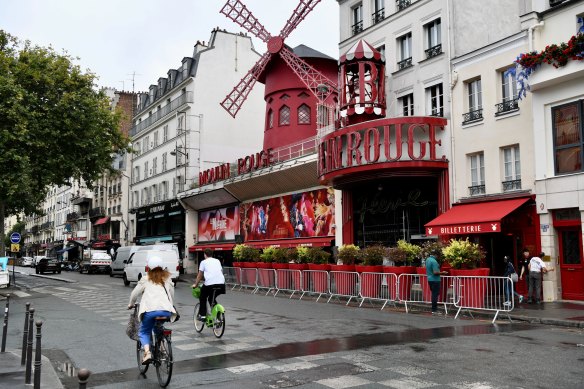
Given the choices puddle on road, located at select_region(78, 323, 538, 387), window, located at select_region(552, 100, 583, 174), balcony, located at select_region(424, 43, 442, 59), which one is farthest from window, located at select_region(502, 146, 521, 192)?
puddle on road, located at select_region(78, 323, 538, 387)

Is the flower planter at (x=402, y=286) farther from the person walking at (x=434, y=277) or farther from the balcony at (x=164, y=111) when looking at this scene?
the balcony at (x=164, y=111)

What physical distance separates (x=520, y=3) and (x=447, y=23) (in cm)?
294

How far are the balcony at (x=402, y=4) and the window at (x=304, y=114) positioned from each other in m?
10.4

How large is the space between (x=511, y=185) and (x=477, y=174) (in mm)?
1601

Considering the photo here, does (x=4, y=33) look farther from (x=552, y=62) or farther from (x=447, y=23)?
(x=552, y=62)

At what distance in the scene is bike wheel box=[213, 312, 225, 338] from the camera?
10.2 meters

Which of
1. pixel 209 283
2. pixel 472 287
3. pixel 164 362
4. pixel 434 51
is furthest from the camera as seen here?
pixel 434 51

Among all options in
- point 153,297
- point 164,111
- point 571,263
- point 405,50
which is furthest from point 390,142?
point 164,111

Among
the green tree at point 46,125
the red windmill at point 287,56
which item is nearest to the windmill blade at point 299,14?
the red windmill at point 287,56

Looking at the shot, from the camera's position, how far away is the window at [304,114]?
108 ft

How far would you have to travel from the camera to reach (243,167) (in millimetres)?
34250

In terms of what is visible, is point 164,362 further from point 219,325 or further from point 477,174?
point 477,174

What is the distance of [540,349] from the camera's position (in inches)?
344

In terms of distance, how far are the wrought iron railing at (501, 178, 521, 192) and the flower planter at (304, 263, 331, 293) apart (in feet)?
20.3
